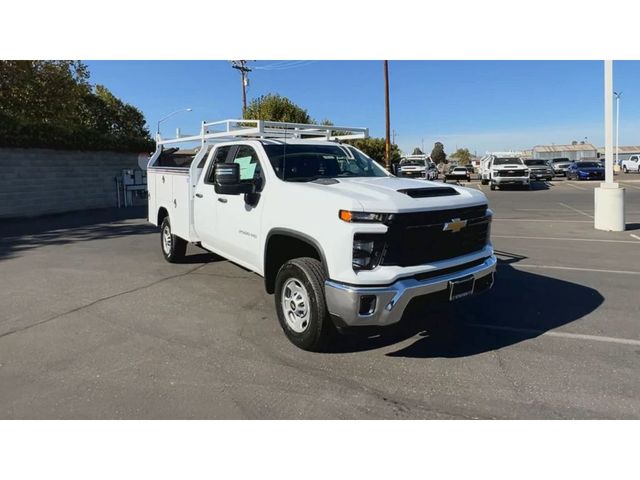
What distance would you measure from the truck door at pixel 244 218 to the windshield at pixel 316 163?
0.76 feet

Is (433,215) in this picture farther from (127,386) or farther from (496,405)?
(127,386)

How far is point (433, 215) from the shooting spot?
3893 mm

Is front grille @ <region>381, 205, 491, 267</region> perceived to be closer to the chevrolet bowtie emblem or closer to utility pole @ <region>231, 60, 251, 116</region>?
the chevrolet bowtie emblem

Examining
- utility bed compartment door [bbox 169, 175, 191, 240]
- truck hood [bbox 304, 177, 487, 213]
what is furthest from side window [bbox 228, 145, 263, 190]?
utility bed compartment door [bbox 169, 175, 191, 240]

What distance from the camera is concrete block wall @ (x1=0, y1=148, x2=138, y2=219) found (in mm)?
16422

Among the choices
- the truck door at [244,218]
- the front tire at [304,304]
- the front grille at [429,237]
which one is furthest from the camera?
the truck door at [244,218]

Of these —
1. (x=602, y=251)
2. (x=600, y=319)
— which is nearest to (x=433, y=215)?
(x=600, y=319)

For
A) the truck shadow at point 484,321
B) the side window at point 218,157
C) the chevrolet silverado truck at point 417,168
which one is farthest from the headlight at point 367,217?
the chevrolet silverado truck at point 417,168

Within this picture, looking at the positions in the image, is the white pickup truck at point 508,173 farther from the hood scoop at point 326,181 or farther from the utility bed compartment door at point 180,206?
the hood scoop at point 326,181

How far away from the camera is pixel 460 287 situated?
4.03 meters

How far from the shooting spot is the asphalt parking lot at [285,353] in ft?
11.0

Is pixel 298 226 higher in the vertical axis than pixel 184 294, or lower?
higher

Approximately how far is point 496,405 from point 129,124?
39.8m

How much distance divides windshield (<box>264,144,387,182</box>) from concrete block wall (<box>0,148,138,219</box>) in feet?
49.5
